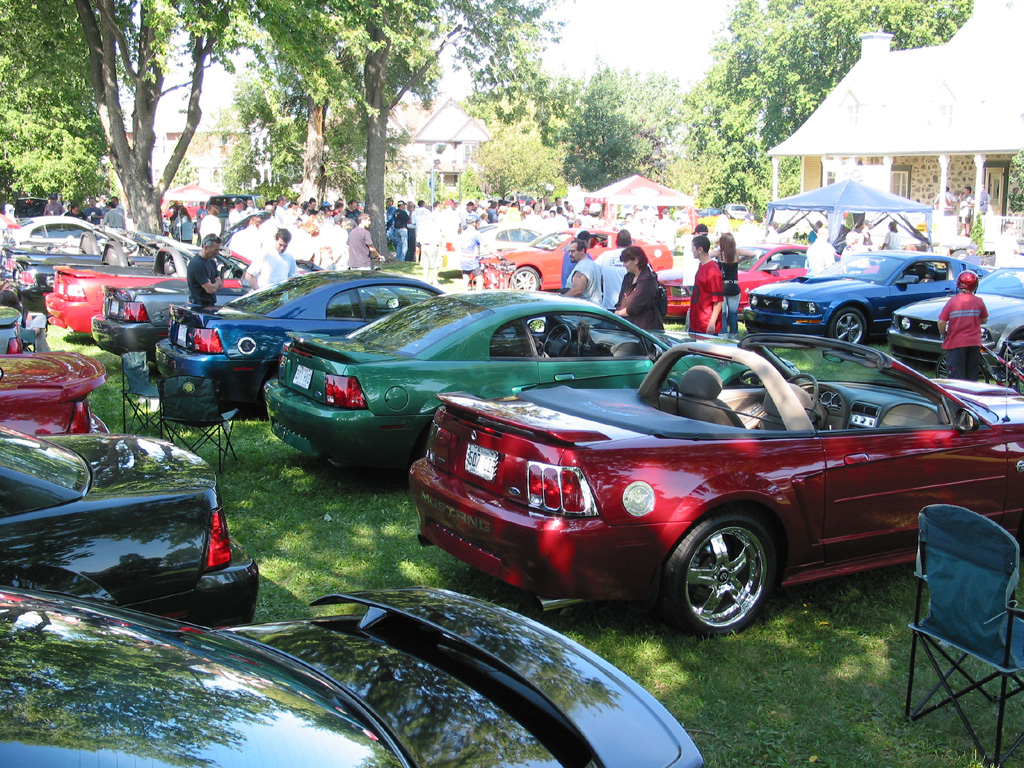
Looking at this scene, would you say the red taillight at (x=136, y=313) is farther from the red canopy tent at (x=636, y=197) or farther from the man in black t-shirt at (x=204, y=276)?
the red canopy tent at (x=636, y=197)

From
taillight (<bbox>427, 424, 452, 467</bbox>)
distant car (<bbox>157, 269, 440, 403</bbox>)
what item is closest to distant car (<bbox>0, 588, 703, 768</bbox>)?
taillight (<bbox>427, 424, 452, 467</bbox>)

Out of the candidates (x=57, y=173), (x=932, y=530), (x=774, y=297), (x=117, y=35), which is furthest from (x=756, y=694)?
(x=57, y=173)

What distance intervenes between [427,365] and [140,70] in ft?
57.5

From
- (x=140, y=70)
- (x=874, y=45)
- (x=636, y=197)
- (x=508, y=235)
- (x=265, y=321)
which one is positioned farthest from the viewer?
(x=874, y=45)

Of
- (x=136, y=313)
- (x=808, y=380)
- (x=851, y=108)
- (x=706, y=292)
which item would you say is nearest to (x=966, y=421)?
(x=808, y=380)

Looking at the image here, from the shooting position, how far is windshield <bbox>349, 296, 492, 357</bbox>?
23.0 ft

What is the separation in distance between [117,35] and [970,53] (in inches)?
1544

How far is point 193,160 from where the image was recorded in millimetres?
95250

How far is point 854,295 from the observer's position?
14.5m

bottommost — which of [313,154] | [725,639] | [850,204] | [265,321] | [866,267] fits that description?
[725,639]

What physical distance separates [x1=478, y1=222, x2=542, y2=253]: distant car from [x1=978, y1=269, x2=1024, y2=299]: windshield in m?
11.7

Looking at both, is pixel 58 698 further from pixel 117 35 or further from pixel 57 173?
pixel 57 173

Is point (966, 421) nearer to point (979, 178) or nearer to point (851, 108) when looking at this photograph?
point (979, 178)

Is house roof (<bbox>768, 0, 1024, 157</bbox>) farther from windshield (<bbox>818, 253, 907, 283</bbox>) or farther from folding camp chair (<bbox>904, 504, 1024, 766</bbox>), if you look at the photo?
folding camp chair (<bbox>904, 504, 1024, 766</bbox>)
